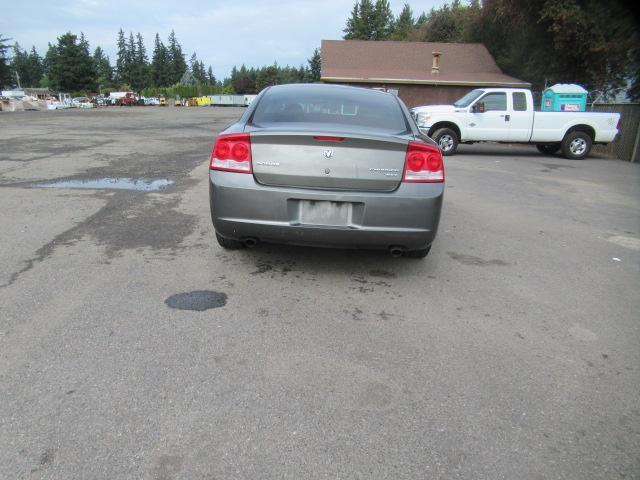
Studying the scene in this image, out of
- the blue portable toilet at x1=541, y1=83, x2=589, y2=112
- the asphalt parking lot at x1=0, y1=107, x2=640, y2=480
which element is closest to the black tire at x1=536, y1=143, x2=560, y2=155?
the blue portable toilet at x1=541, y1=83, x2=589, y2=112

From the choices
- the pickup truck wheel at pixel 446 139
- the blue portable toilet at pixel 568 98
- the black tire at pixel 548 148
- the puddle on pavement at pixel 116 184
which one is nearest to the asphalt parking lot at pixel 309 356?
the puddle on pavement at pixel 116 184

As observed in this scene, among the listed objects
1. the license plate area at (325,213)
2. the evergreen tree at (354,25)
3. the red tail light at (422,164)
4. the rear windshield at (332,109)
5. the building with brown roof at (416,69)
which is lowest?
the license plate area at (325,213)

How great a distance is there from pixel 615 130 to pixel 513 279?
41.9 ft

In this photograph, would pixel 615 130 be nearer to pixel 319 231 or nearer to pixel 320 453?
pixel 319 231

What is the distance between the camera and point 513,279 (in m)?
4.59

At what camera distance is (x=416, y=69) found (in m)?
30.5

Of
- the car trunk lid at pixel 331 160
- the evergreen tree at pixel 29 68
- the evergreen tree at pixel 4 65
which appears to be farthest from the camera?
the evergreen tree at pixel 29 68

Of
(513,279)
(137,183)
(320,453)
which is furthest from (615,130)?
(320,453)

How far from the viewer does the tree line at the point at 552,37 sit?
5.31 ft

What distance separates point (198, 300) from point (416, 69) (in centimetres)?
2971

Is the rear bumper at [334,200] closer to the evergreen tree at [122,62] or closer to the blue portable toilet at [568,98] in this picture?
A: the blue portable toilet at [568,98]

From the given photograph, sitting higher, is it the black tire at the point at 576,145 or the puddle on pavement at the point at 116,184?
the black tire at the point at 576,145

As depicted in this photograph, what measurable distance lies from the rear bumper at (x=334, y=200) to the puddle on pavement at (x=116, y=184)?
438 cm

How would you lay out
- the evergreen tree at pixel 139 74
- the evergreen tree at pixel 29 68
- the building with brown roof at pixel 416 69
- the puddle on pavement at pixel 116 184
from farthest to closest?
the evergreen tree at pixel 29 68 → the evergreen tree at pixel 139 74 → the building with brown roof at pixel 416 69 → the puddle on pavement at pixel 116 184
